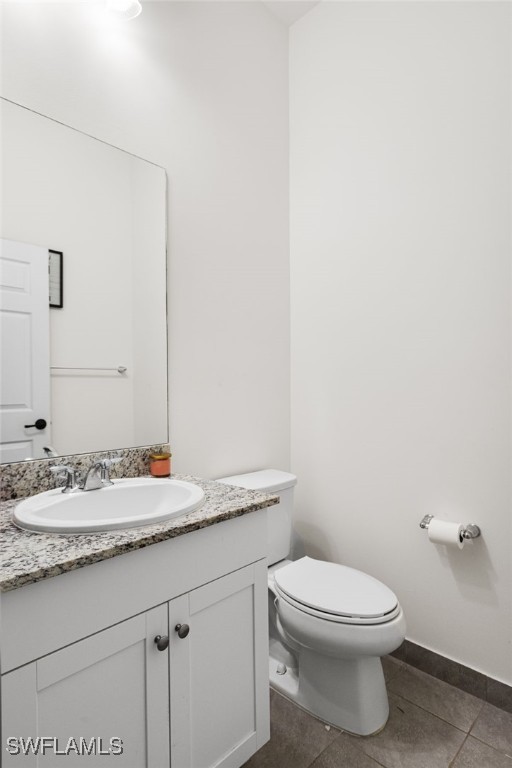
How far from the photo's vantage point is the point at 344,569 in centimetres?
164

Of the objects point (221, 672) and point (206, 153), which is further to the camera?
point (206, 153)

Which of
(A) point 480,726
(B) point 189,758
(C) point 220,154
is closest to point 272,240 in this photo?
(C) point 220,154

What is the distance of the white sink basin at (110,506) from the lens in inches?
37.4

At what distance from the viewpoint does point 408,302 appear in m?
1.76

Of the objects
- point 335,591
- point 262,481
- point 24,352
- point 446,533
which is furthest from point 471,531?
point 24,352

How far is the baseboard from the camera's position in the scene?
151 cm

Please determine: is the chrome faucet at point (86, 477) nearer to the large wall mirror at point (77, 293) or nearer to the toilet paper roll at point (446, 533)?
the large wall mirror at point (77, 293)

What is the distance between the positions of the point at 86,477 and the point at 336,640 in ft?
3.02

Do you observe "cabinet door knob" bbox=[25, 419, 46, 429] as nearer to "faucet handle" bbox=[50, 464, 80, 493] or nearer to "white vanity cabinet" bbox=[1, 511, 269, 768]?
"faucet handle" bbox=[50, 464, 80, 493]

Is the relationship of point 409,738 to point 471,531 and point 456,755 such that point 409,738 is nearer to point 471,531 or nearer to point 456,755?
point 456,755

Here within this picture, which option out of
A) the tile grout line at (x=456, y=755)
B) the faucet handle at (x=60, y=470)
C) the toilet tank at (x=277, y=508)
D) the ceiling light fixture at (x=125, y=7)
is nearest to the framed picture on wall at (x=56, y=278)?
the faucet handle at (x=60, y=470)

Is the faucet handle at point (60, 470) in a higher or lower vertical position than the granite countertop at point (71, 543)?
higher

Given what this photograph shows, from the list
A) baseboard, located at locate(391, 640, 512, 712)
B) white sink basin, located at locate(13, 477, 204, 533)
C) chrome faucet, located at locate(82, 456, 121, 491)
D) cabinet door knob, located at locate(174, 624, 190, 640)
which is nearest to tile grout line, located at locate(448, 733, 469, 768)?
baseboard, located at locate(391, 640, 512, 712)

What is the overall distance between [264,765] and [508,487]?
3.93ft
